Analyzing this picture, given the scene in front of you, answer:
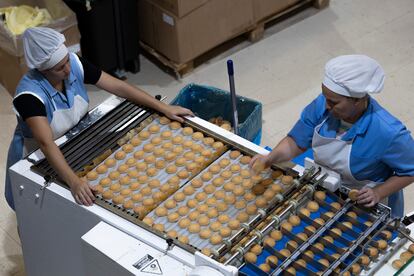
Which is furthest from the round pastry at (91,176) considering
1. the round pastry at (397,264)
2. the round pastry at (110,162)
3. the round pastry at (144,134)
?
the round pastry at (397,264)

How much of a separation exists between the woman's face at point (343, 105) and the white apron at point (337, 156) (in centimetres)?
13

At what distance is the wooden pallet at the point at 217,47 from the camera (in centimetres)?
536

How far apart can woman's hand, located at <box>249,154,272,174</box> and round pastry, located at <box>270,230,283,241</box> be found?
0.34m

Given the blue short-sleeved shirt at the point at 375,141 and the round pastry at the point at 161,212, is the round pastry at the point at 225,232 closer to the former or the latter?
the round pastry at the point at 161,212

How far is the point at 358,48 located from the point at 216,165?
2765 mm

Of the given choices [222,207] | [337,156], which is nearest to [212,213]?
[222,207]

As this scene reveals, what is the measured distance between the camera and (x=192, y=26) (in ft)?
16.9

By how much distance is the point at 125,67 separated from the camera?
553cm

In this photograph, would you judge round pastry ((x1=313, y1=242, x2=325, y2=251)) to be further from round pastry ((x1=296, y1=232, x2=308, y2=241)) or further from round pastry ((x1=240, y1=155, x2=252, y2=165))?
round pastry ((x1=240, y1=155, x2=252, y2=165))

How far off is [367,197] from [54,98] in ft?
4.86

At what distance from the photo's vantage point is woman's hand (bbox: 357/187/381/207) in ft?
9.29

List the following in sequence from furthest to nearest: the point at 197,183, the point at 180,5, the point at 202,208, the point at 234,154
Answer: the point at 180,5
the point at 234,154
the point at 197,183
the point at 202,208

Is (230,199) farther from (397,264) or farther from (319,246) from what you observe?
(397,264)

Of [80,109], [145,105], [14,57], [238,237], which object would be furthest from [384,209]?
[14,57]
